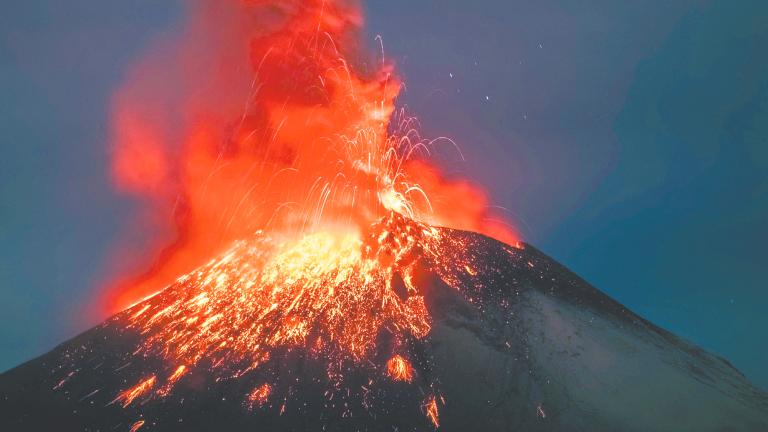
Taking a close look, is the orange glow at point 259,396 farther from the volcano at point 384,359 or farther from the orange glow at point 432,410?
the orange glow at point 432,410

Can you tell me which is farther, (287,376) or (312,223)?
(312,223)

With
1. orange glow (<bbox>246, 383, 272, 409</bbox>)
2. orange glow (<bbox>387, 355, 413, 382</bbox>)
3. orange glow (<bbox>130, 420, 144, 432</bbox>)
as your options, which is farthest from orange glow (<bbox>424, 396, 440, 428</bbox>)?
orange glow (<bbox>130, 420, 144, 432</bbox>)

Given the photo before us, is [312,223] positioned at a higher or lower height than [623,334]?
higher

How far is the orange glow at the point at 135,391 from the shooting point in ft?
44.1

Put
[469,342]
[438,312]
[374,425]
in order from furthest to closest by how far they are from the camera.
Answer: [438,312] → [469,342] → [374,425]

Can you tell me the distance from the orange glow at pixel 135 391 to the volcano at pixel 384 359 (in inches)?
3.2

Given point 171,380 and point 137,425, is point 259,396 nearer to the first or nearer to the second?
point 137,425

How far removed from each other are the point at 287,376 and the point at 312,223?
30.1 feet

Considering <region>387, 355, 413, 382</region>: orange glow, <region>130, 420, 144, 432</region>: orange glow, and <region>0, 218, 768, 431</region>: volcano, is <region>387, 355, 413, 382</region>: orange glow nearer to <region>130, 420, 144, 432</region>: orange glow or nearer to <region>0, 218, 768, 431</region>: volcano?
<region>0, 218, 768, 431</region>: volcano

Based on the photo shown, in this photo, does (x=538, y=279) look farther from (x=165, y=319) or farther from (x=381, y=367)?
(x=165, y=319)

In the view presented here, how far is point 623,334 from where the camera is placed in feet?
59.6

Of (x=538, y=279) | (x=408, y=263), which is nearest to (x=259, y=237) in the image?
(x=408, y=263)

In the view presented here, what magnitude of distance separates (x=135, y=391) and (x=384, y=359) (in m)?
7.24

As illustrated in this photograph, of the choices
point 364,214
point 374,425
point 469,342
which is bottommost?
point 374,425
